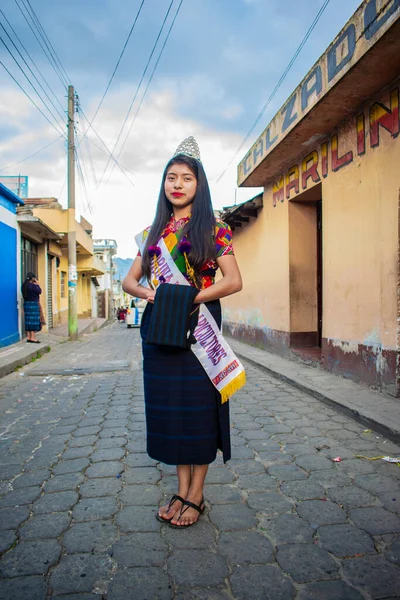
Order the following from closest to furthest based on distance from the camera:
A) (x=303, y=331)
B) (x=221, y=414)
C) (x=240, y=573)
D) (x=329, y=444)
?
1. (x=240, y=573)
2. (x=221, y=414)
3. (x=329, y=444)
4. (x=303, y=331)

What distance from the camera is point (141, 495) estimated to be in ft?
8.62

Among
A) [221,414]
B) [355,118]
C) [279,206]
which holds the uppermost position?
[355,118]

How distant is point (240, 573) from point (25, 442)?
2404mm

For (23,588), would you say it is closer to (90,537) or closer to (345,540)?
(90,537)

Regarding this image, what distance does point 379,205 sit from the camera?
16.8ft

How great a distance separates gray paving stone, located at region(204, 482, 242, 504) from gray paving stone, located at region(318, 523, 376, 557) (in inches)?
21.4

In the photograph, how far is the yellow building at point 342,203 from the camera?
4.77m

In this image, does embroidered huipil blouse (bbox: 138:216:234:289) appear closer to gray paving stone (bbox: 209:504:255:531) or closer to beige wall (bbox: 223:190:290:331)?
gray paving stone (bbox: 209:504:255:531)

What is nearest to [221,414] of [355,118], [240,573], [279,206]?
[240,573]

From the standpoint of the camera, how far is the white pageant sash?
2.24 metres

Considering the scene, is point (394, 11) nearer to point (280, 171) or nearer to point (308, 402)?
point (308, 402)

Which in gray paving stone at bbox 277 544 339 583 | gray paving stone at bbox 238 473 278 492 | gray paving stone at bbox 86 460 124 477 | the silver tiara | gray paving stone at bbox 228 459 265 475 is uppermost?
the silver tiara

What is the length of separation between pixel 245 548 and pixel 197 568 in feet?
0.90

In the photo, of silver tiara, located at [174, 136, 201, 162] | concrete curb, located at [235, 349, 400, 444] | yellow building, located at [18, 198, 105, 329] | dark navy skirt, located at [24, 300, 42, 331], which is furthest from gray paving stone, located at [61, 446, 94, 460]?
yellow building, located at [18, 198, 105, 329]
